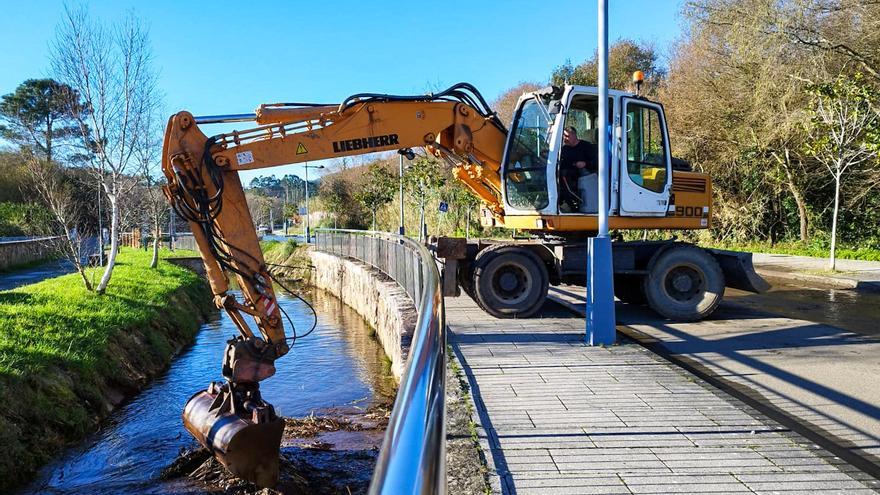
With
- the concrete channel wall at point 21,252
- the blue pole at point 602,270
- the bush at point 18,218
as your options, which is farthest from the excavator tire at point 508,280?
the bush at point 18,218

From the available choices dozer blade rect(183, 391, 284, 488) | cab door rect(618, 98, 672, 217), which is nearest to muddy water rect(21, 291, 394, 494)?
dozer blade rect(183, 391, 284, 488)

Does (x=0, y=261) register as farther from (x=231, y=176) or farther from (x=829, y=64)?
(x=829, y=64)

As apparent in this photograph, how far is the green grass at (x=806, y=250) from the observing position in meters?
20.0

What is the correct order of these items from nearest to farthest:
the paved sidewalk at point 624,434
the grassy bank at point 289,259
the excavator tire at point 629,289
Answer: the paved sidewalk at point 624,434
the excavator tire at point 629,289
the grassy bank at point 289,259

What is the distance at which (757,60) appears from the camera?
20031 millimetres

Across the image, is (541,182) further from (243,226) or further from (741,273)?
(243,226)

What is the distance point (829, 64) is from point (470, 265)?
1667cm

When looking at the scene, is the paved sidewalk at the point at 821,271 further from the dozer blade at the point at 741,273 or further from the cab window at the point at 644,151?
the cab window at the point at 644,151

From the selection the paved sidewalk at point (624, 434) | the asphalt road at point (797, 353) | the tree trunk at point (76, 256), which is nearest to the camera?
the paved sidewalk at point (624, 434)

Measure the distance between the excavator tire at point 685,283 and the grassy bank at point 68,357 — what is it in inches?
327

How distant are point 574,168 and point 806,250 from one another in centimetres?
1774

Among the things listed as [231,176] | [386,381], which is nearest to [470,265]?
[386,381]

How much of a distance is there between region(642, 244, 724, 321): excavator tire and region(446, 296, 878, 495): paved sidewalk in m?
2.81

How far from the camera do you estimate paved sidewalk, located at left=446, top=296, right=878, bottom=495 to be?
363cm
